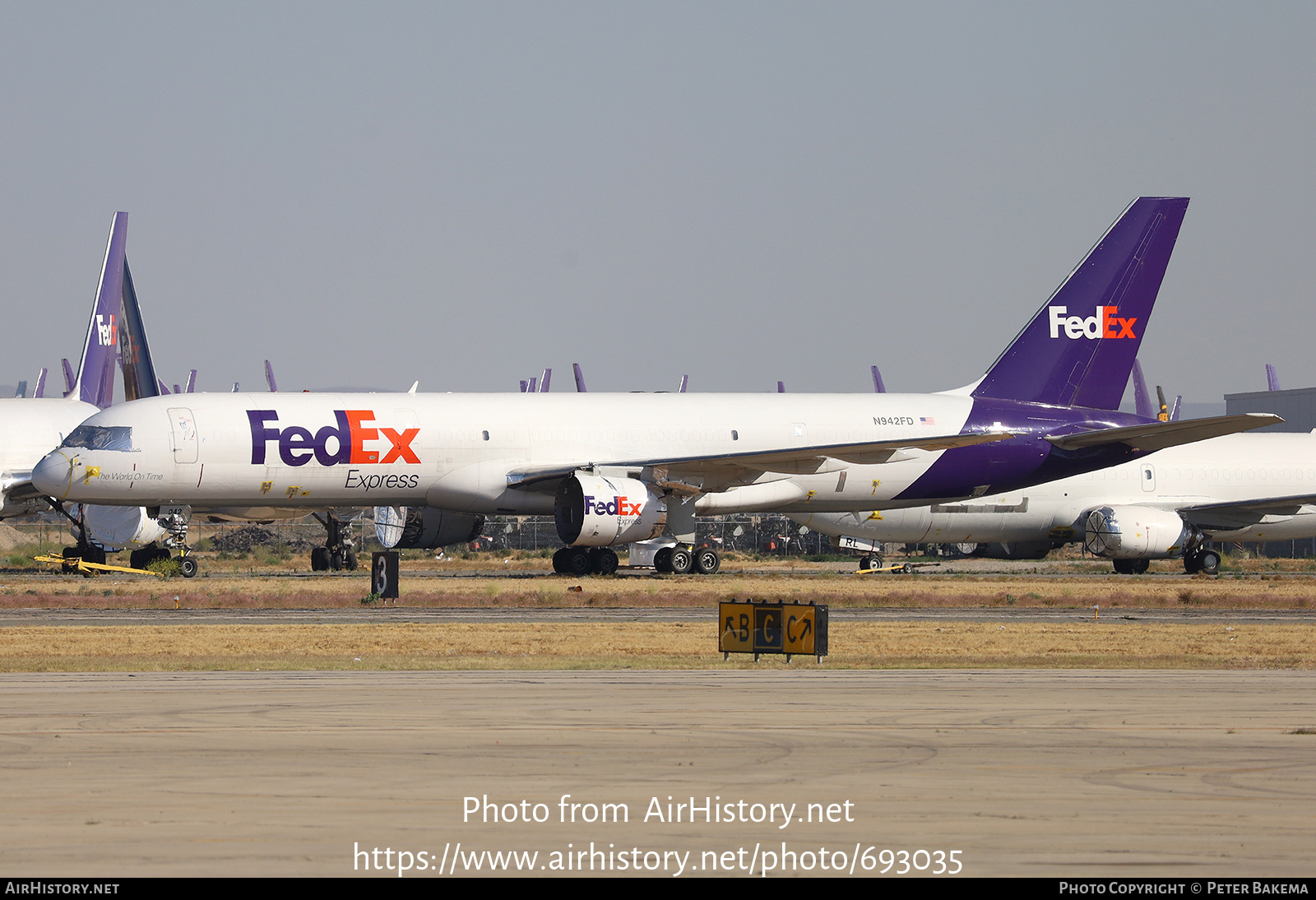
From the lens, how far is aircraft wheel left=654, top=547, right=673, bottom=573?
146 feet

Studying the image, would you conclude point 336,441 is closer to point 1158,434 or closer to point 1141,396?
point 1158,434

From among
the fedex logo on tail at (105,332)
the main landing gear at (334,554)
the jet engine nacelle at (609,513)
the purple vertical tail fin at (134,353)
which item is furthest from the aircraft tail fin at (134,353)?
the jet engine nacelle at (609,513)

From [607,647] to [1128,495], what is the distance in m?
33.7

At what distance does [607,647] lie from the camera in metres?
24.3

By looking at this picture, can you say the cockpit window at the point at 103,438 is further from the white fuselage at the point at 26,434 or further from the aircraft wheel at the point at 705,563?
the aircraft wheel at the point at 705,563

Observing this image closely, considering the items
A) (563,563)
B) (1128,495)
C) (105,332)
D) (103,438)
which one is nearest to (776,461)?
(563,563)

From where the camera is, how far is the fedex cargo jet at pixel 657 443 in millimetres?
40031

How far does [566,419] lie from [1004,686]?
26.6 metres

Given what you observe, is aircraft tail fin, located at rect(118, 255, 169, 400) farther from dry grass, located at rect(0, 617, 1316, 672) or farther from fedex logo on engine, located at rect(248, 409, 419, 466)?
dry grass, located at rect(0, 617, 1316, 672)

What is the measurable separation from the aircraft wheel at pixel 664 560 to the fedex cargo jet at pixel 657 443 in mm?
167

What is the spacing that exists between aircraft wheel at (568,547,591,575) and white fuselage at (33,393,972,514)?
1797 mm

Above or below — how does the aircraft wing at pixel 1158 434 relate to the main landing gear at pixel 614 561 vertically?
above

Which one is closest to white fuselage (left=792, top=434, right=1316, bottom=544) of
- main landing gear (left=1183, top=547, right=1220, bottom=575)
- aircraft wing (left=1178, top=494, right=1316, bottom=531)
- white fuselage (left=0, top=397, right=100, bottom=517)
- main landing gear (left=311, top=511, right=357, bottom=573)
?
aircraft wing (left=1178, top=494, right=1316, bottom=531)

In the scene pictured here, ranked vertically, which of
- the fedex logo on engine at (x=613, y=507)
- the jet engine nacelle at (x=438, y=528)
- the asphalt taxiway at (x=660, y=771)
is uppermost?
the fedex logo on engine at (x=613, y=507)
